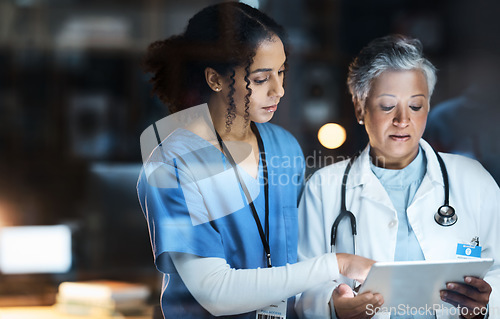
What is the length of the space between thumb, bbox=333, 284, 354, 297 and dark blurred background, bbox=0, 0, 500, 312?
509mm

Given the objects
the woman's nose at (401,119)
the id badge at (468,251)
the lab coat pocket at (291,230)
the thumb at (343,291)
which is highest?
the woman's nose at (401,119)

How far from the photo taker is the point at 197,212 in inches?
86.4

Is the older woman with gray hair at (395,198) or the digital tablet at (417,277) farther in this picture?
the older woman with gray hair at (395,198)

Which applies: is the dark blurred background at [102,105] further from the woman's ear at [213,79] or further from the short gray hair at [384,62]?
the woman's ear at [213,79]

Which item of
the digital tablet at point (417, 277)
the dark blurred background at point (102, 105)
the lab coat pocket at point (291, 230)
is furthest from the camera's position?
the lab coat pocket at point (291, 230)

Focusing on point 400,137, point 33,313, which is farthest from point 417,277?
point 33,313

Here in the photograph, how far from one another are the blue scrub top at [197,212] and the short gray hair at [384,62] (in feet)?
1.49

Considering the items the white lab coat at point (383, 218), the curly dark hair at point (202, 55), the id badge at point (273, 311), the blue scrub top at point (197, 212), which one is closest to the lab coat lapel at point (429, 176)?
the white lab coat at point (383, 218)

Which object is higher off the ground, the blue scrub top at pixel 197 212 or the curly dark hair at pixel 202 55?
the curly dark hair at pixel 202 55

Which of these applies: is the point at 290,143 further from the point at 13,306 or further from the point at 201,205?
the point at 13,306

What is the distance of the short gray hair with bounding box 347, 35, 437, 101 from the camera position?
2.37m

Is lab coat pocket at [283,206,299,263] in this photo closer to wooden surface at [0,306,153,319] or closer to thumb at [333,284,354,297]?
thumb at [333,284,354,297]

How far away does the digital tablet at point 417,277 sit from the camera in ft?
6.95

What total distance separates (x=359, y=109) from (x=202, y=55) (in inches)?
27.9
